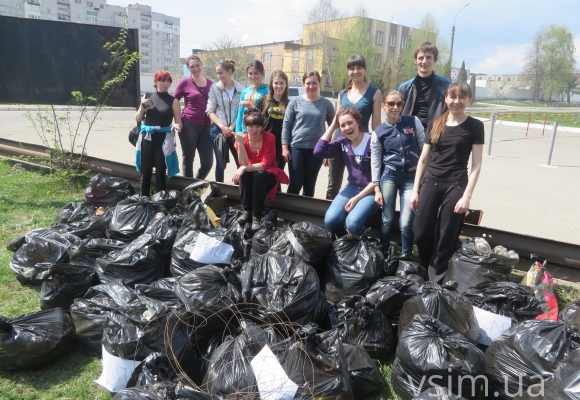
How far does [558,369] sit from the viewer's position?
216cm

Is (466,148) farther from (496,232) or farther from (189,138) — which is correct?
(189,138)

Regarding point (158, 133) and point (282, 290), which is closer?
point (282, 290)

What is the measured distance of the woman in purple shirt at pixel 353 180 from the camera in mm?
4016

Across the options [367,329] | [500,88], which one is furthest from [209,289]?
[500,88]

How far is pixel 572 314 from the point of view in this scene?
310 cm

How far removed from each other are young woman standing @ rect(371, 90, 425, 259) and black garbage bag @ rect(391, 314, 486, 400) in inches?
57.7

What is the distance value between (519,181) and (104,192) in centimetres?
767

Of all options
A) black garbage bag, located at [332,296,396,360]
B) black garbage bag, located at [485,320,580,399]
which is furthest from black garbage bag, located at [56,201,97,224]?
black garbage bag, located at [485,320,580,399]

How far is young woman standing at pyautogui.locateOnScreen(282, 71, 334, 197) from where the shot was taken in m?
4.80

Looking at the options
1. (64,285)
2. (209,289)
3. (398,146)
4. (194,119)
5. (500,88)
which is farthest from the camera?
(500,88)

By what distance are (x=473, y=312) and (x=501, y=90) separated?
278 ft

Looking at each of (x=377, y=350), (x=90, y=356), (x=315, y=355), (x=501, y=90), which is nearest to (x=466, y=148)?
(x=377, y=350)

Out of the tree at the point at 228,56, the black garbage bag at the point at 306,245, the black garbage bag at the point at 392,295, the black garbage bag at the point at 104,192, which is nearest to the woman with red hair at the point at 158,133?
the black garbage bag at the point at 104,192

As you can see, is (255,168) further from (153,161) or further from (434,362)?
(434,362)
